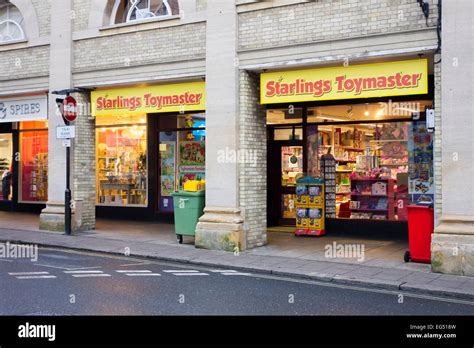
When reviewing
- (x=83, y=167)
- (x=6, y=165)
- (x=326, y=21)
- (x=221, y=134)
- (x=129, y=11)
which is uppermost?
(x=129, y=11)

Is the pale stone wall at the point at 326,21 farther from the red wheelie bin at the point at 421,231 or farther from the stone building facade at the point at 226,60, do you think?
the red wheelie bin at the point at 421,231

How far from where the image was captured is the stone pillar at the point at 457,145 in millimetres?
10047

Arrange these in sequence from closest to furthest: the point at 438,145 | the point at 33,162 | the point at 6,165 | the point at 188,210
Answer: the point at 438,145 < the point at 188,210 < the point at 33,162 < the point at 6,165

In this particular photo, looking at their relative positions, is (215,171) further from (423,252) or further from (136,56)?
(423,252)

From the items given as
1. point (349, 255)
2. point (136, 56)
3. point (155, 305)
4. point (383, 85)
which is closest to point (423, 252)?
point (349, 255)

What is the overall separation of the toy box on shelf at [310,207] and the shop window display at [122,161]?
565 centimetres

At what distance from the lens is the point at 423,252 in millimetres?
11000

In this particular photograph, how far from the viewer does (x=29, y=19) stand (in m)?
16.8

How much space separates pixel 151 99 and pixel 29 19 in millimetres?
5027

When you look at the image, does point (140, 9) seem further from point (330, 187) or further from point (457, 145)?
point (457, 145)

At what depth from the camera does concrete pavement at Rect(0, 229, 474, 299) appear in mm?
9336

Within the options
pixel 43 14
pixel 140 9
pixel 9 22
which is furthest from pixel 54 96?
pixel 9 22

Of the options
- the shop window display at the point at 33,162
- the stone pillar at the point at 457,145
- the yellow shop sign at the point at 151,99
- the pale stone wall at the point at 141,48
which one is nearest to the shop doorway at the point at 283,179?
the yellow shop sign at the point at 151,99
